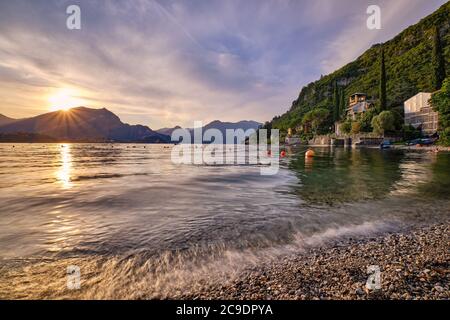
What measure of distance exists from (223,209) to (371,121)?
9157 cm

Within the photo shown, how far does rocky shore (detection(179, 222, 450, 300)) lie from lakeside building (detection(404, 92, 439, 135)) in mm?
81946

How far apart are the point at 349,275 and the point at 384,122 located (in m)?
89.0

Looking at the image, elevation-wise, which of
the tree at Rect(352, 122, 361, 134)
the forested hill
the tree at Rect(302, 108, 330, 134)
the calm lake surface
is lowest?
the calm lake surface

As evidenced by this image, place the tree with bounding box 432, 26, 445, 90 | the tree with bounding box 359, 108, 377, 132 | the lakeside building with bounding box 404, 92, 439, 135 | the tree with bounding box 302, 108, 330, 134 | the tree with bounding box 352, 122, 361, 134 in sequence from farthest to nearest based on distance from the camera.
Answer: the tree with bounding box 302, 108, 330, 134
the tree with bounding box 352, 122, 361, 134
the tree with bounding box 359, 108, 377, 132
the tree with bounding box 432, 26, 445, 90
the lakeside building with bounding box 404, 92, 439, 135

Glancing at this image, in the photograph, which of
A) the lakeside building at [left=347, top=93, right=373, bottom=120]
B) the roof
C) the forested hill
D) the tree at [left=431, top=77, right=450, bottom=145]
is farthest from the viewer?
the roof

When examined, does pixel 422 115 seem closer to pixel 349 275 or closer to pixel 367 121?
pixel 367 121

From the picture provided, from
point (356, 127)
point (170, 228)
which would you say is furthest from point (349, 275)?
point (356, 127)

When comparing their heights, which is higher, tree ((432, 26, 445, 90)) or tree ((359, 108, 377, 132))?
tree ((432, 26, 445, 90))

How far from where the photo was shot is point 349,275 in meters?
5.42

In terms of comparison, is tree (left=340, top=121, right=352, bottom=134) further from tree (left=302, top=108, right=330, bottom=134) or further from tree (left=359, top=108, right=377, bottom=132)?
tree (left=302, top=108, right=330, bottom=134)

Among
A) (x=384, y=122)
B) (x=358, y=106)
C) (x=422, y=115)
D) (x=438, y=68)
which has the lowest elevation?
(x=384, y=122)

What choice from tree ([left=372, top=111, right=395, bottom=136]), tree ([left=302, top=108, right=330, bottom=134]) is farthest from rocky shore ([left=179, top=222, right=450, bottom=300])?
tree ([left=302, top=108, right=330, bottom=134])

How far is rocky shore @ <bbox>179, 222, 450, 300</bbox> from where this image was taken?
187 inches
